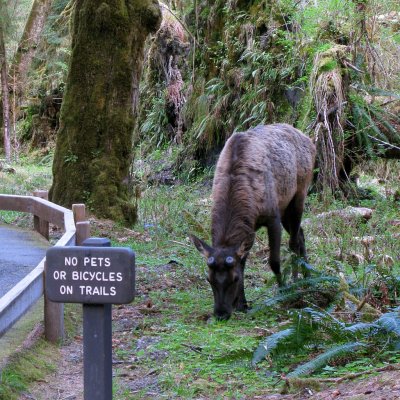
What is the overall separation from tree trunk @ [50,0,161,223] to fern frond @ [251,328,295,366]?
8403mm

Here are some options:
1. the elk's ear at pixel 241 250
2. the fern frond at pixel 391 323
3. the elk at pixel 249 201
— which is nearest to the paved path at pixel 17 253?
the elk at pixel 249 201

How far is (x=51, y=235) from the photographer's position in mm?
14680

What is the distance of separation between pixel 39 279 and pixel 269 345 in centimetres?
220

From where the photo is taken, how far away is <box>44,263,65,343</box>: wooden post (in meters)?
7.81

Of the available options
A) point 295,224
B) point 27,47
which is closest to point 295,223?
point 295,224

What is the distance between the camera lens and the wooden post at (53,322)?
25.6ft

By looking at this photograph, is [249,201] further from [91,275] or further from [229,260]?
[91,275]

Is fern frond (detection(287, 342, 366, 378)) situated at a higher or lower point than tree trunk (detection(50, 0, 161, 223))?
lower

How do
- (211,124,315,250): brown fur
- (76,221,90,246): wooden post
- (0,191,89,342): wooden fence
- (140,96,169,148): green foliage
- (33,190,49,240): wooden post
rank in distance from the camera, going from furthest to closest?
(140,96,169,148): green foliage → (33,190,49,240): wooden post → (211,124,315,250): brown fur → (76,221,90,246): wooden post → (0,191,89,342): wooden fence

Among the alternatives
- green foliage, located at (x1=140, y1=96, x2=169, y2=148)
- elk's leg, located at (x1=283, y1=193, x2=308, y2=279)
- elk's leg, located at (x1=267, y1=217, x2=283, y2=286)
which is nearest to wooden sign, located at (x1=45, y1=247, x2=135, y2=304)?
elk's leg, located at (x1=267, y1=217, x2=283, y2=286)

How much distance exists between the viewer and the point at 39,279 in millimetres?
6922

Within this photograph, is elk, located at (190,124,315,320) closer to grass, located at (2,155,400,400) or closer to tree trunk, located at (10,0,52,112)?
grass, located at (2,155,400,400)

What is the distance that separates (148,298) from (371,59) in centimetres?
1098

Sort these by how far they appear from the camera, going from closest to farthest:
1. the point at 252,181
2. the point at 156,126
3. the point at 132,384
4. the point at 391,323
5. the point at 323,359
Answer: the point at 323,359 < the point at 391,323 < the point at 132,384 < the point at 252,181 < the point at 156,126
